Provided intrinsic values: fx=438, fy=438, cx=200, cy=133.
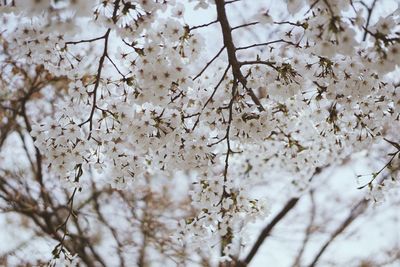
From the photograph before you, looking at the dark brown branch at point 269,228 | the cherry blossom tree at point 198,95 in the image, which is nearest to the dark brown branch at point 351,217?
the dark brown branch at point 269,228

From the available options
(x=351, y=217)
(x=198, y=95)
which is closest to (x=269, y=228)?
(x=351, y=217)

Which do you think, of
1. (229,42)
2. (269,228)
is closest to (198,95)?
(229,42)

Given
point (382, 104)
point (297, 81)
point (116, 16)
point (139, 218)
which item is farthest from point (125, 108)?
point (139, 218)

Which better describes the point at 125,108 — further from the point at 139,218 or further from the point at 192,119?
the point at 139,218

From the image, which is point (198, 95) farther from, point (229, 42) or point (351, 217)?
point (351, 217)

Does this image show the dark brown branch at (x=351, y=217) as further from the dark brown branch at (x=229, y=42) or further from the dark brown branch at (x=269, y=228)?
the dark brown branch at (x=229, y=42)

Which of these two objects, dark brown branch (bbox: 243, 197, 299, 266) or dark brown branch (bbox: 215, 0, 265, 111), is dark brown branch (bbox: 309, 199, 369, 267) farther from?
dark brown branch (bbox: 215, 0, 265, 111)

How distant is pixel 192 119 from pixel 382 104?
1677mm

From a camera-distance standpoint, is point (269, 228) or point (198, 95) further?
point (269, 228)

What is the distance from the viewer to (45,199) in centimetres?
696

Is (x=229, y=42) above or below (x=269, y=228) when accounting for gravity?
below

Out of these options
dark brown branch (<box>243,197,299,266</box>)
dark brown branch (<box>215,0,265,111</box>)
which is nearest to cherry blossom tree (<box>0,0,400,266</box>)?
dark brown branch (<box>215,0,265,111</box>)

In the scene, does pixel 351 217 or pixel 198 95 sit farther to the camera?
pixel 351 217

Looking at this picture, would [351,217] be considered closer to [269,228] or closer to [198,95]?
[269,228]
